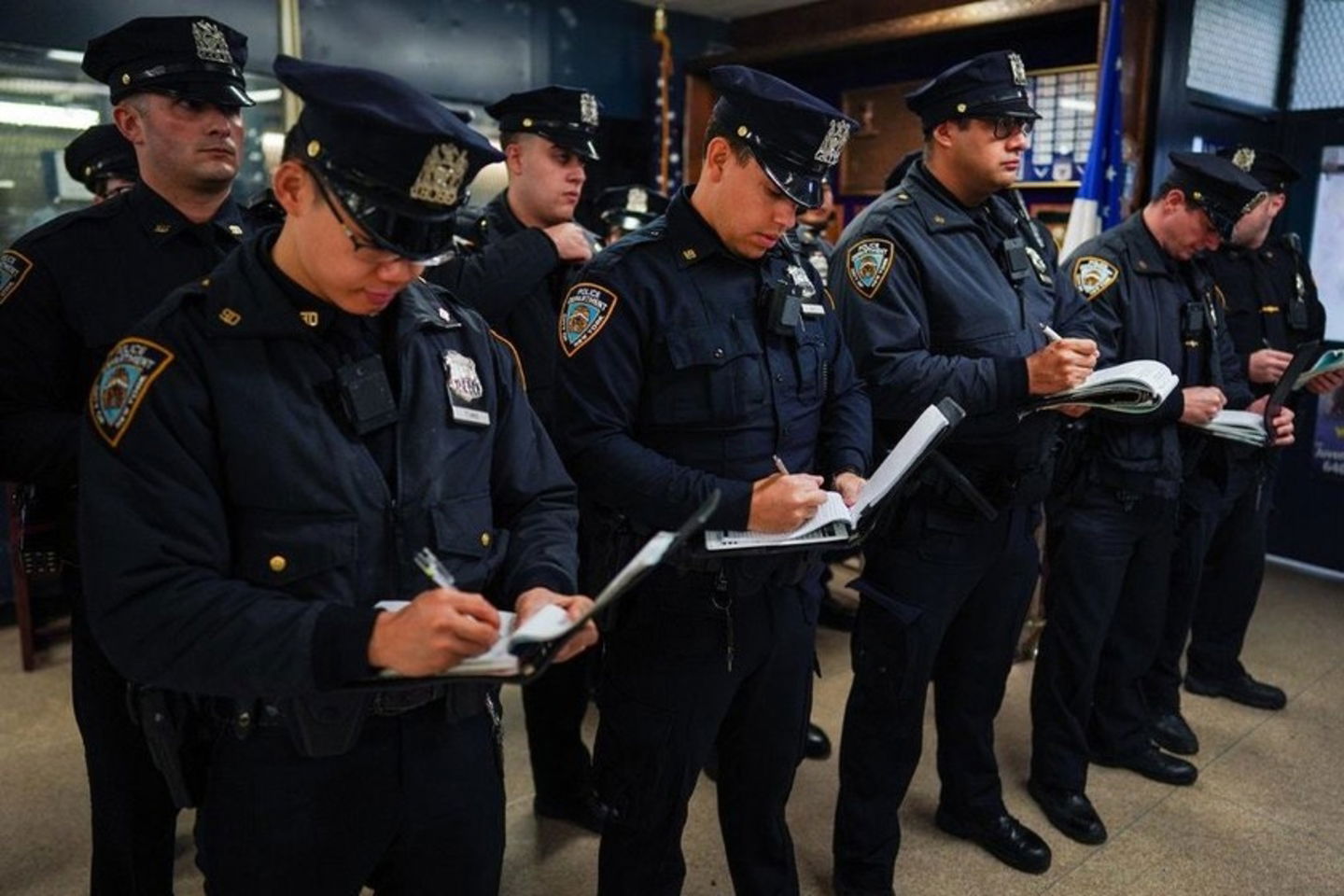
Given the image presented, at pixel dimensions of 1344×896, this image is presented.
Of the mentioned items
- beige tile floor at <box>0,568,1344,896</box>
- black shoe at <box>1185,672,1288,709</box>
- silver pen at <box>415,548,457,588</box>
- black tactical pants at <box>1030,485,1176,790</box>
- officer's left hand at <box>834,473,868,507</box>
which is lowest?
beige tile floor at <box>0,568,1344,896</box>

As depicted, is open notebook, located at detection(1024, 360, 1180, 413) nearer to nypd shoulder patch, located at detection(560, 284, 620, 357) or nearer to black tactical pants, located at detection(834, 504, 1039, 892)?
black tactical pants, located at detection(834, 504, 1039, 892)

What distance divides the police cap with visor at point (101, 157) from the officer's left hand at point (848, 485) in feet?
7.62

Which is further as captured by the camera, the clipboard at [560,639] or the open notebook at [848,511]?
the open notebook at [848,511]

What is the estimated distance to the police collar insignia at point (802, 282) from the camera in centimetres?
190

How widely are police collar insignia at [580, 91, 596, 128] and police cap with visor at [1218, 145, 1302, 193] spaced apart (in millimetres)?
2195

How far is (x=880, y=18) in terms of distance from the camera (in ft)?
17.7

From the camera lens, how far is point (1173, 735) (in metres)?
3.02

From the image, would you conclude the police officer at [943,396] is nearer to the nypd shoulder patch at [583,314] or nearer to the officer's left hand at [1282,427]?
the nypd shoulder patch at [583,314]

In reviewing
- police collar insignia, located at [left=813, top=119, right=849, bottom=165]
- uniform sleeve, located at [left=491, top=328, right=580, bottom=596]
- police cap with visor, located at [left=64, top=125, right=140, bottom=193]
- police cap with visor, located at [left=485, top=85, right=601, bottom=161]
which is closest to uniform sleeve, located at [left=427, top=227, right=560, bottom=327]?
police cap with visor, located at [left=485, top=85, right=601, bottom=161]

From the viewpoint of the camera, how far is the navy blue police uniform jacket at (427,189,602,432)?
2.45 m

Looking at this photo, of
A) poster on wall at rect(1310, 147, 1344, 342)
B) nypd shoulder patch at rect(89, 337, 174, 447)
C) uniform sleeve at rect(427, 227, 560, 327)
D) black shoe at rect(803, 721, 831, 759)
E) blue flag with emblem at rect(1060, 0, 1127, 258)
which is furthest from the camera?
poster on wall at rect(1310, 147, 1344, 342)

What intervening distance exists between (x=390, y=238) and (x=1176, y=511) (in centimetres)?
238

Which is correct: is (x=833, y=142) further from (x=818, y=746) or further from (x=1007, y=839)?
(x=818, y=746)

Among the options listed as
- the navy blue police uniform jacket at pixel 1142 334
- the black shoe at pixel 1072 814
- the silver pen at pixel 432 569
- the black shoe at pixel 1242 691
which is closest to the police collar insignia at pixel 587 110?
the navy blue police uniform jacket at pixel 1142 334
